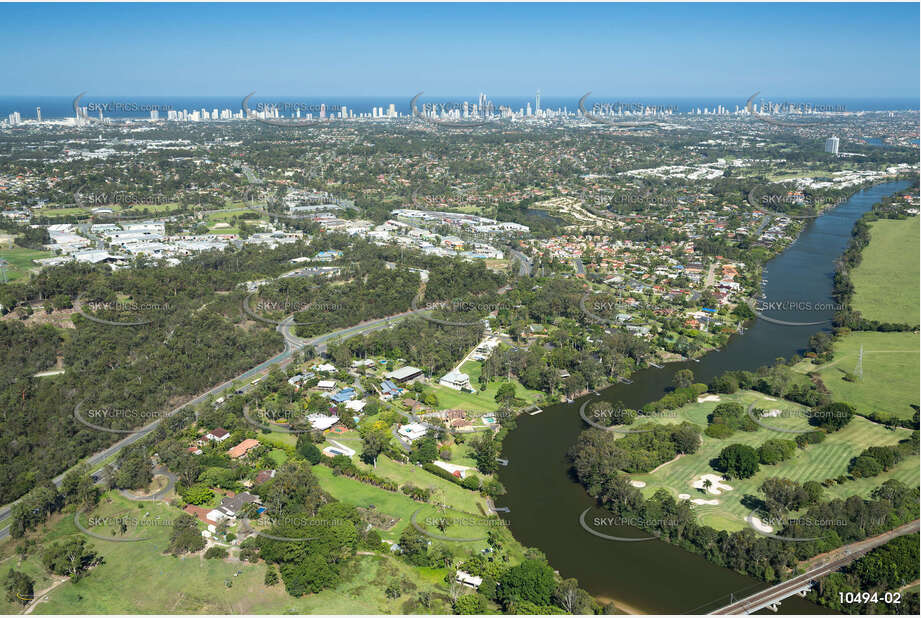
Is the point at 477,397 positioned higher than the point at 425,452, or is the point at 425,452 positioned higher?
the point at 477,397

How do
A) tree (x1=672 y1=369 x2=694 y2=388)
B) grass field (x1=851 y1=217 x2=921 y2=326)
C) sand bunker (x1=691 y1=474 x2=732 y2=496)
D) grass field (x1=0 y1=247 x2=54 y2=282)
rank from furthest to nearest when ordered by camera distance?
1. grass field (x1=0 y1=247 x2=54 y2=282)
2. grass field (x1=851 y1=217 x2=921 y2=326)
3. tree (x1=672 y1=369 x2=694 y2=388)
4. sand bunker (x1=691 y1=474 x2=732 y2=496)

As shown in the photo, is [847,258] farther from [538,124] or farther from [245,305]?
[538,124]

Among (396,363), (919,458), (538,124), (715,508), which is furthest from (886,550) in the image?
(538,124)

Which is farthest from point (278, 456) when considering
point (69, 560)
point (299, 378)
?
point (69, 560)

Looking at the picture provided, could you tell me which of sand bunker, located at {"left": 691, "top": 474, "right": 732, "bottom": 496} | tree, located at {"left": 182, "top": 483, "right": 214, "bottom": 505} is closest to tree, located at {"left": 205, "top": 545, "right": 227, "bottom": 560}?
tree, located at {"left": 182, "top": 483, "right": 214, "bottom": 505}

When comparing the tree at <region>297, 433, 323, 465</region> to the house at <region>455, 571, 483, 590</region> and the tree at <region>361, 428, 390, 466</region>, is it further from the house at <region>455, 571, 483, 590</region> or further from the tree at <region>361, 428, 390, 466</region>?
the house at <region>455, 571, 483, 590</region>

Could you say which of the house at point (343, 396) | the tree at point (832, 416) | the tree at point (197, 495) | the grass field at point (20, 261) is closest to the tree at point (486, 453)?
the house at point (343, 396)

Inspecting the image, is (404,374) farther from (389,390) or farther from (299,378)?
(299,378)
